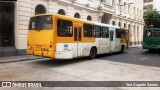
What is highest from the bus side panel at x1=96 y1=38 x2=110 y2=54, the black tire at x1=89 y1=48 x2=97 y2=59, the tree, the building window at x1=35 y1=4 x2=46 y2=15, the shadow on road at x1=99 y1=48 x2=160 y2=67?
the tree

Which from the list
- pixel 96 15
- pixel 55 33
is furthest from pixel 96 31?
pixel 96 15

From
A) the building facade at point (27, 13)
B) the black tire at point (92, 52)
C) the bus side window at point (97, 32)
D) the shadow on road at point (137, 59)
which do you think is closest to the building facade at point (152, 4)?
the building facade at point (27, 13)

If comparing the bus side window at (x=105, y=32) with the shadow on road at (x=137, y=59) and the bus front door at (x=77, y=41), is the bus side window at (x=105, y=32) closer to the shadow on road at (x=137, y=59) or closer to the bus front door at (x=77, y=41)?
the shadow on road at (x=137, y=59)

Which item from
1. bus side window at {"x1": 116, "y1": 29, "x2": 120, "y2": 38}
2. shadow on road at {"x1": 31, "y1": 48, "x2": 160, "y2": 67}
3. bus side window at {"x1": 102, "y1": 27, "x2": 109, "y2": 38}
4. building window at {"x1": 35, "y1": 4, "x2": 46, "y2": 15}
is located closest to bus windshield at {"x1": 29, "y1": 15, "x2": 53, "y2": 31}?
shadow on road at {"x1": 31, "y1": 48, "x2": 160, "y2": 67}

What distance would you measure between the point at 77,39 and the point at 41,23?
2712 millimetres

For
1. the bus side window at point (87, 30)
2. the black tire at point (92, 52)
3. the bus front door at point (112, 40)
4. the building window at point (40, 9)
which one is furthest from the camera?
the building window at point (40, 9)

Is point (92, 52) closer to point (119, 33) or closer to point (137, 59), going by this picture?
point (137, 59)

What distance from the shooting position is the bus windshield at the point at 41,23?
11234 millimetres

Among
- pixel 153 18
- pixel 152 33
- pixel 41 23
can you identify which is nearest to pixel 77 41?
pixel 41 23

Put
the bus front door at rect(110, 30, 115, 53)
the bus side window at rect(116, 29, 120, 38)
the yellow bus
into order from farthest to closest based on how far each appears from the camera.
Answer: the bus side window at rect(116, 29, 120, 38)
the bus front door at rect(110, 30, 115, 53)
the yellow bus

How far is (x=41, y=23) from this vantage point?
38.4 feet

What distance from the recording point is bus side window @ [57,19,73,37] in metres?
11.4

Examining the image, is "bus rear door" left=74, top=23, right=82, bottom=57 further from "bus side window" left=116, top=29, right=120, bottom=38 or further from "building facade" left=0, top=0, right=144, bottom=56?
"bus side window" left=116, top=29, right=120, bottom=38

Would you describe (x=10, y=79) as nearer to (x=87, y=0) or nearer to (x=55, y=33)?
(x=55, y=33)
